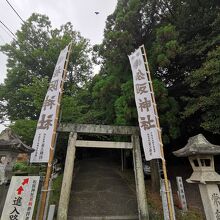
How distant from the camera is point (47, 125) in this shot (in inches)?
250

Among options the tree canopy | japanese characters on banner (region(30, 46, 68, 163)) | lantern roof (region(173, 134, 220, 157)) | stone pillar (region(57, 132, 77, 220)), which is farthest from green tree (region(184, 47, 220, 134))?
japanese characters on banner (region(30, 46, 68, 163))

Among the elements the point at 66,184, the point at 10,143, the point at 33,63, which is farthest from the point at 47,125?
the point at 33,63

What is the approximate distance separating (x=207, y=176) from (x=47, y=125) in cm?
535

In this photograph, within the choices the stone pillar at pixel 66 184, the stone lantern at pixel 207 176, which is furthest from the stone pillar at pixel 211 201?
the stone pillar at pixel 66 184

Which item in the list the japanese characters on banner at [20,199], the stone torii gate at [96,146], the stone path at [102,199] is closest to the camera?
the japanese characters on banner at [20,199]

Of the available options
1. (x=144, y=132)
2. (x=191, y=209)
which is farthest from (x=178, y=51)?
(x=191, y=209)

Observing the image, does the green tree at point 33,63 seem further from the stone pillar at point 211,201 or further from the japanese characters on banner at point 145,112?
the stone pillar at point 211,201

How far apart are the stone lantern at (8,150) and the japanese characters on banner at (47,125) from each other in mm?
359

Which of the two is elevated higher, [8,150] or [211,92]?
[211,92]

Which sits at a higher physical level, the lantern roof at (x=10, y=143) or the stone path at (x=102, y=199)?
the lantern roof at (x=10, y=143)

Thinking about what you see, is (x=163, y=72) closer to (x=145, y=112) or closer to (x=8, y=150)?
(x=145, y=112)

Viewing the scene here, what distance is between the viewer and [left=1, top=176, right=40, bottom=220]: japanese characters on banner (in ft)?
14.1

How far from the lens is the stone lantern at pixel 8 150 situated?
229 inches

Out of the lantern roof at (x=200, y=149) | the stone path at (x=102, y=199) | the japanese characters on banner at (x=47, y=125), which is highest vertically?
the japanese characters on banner at (x=47, y=125)
